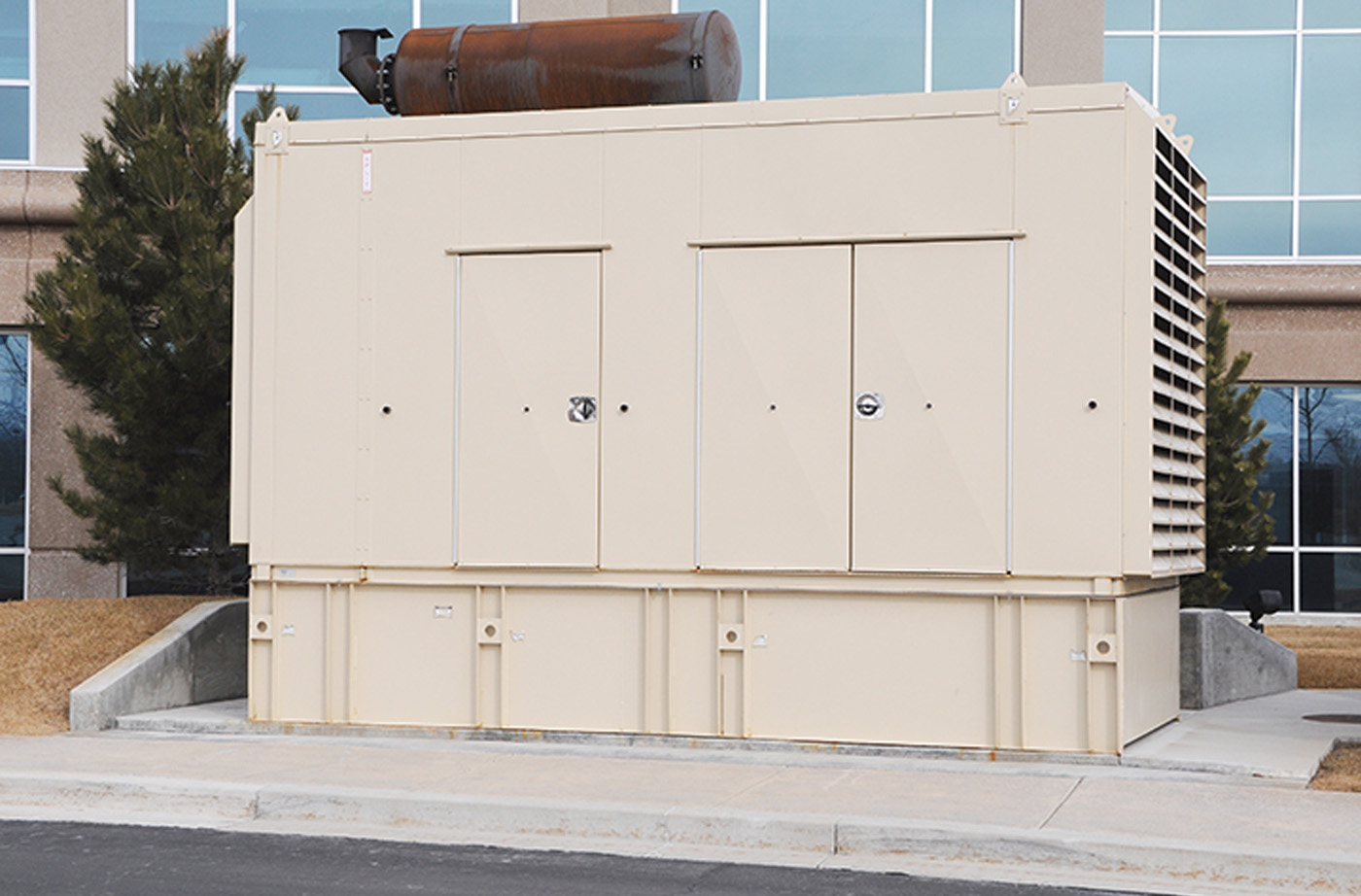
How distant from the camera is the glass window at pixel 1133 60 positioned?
21.2 meters

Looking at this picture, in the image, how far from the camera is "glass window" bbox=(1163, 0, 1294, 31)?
21.3 m

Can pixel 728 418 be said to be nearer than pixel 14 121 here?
Yes

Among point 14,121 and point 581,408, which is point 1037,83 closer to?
point 581,408

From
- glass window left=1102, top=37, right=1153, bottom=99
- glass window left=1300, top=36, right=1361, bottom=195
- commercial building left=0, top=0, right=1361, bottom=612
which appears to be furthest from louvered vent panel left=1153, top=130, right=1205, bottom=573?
glass window left=1300, top=36, right=1361, bottom=195

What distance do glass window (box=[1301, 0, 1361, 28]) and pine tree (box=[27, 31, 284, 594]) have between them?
47.4 ft

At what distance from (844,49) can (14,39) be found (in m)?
10.2

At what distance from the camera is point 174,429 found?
45.9 feet

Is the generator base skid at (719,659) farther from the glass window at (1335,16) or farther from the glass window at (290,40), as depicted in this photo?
the glass window at (1335,16)

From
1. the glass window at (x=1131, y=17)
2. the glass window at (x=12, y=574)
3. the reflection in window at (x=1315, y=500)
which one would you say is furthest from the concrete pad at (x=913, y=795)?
the glass window at (x=1131, y=17)

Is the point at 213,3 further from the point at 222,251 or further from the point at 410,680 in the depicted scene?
the point at 410,680

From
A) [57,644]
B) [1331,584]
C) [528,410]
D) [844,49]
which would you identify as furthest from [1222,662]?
[844,49]

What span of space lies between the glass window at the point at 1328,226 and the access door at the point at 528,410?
13.8 m

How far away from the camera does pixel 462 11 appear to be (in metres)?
19.9

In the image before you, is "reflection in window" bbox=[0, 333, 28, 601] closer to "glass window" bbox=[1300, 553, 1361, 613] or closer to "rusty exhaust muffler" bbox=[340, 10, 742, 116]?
"rusty exhaust muffler" bbox=[340, 10, 742, 116]
